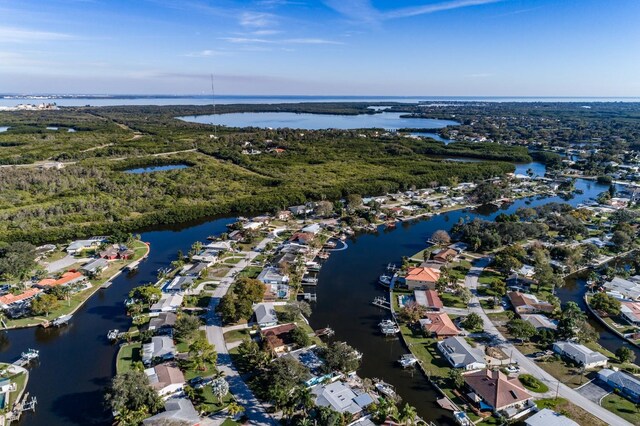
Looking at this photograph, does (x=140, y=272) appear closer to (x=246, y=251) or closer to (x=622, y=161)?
(x=246, y=251)

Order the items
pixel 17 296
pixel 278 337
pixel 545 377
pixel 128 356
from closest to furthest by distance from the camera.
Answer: pixel 545 377 < pixel 128 356 < pixel 278 337 < pixel 17 296

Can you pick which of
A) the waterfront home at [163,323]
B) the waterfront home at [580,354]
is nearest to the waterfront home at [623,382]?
the waterfront home at [580,354]

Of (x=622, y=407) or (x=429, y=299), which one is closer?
(x=622, y=407)

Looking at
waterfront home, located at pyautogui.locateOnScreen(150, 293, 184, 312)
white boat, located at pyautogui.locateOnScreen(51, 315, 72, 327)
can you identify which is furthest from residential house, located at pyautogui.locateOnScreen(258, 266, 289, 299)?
white boat, located at pyautogui.locateOnScreen(51, 315, 72, 327)

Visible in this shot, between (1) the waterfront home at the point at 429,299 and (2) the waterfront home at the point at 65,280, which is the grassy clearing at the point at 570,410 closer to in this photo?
(1) the waterfront home at the point at 429,299

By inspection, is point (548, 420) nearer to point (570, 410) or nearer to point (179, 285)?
point (570, 410)

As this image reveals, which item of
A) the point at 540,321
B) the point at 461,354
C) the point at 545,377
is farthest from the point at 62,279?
the point at 540,321

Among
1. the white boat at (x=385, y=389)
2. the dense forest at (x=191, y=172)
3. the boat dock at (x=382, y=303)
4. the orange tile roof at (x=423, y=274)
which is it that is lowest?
the white boat at (x=385, y=389)

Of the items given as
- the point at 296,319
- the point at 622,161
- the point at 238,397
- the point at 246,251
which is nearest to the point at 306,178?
the point at 246,251
